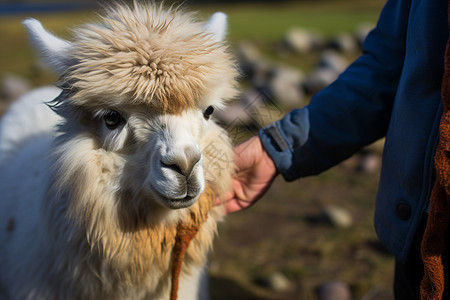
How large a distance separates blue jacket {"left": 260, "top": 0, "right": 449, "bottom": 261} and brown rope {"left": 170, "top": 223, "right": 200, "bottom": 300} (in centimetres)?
42

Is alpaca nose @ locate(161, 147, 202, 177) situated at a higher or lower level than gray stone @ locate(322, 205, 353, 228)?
higher

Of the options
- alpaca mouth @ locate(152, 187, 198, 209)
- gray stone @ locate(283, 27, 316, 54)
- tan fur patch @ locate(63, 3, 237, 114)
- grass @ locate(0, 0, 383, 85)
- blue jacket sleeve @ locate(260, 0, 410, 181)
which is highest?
tan fur patch @ locate(63, 3, 237, 114)

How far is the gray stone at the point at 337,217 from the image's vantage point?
3543mm

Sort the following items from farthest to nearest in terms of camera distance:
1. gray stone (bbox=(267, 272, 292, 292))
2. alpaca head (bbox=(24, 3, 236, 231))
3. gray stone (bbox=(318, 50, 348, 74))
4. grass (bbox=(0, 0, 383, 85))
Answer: grass (bbox=(0, 0, 383, 85)), gray stone (bbox=(318, 50, 348, 74)), gray stone (bbox=(267, 272, 292, 292)), alpaca head (bbox=(24, 3, 236, 231))

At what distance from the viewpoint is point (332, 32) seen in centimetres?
1141

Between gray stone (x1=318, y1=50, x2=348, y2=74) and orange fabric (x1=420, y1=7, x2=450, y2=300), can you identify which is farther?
gray stone (x1=318, y1=50, x2=348, y2=74)

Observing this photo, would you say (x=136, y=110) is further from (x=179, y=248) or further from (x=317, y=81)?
(x=317, y=81)

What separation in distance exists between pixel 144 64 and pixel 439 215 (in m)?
0.94

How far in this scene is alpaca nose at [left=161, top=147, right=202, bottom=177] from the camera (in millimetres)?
1388

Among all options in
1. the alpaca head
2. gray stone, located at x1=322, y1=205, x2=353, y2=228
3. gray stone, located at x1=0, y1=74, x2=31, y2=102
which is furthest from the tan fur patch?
gray stone, located at x1=0, y1=74, x2=31, y2=102

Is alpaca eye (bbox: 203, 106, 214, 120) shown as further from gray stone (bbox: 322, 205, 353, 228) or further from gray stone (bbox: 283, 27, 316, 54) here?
gray stone (bbox: 283, 27, 316, 54)

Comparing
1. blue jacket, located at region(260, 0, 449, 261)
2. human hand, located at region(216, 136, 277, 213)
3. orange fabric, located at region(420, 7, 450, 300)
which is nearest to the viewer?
orange fabric, located at region(420, 7, 450, 300)

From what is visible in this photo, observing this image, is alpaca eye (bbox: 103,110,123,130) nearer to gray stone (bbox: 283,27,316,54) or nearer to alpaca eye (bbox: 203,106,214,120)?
alpaca eye (bbox: 203,106,214,120)

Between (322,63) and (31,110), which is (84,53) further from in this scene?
(322,63)
